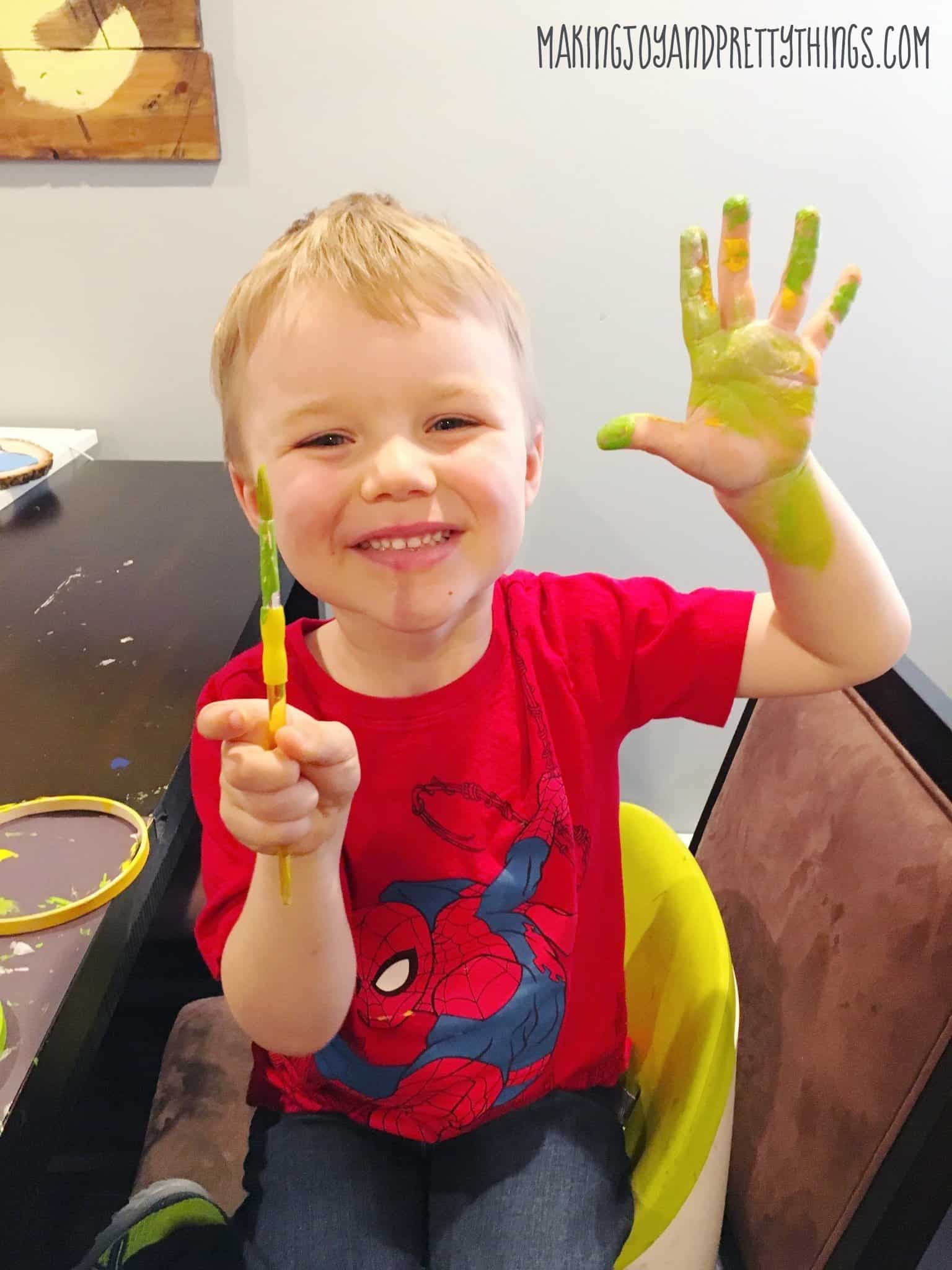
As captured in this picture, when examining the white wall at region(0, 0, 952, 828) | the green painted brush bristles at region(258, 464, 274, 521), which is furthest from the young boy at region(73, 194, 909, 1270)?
the white wall at region(0, 0, 952, 828)

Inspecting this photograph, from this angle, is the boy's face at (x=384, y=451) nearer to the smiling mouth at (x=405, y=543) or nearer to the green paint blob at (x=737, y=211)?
the smiling mouth at (x=405, y=543)

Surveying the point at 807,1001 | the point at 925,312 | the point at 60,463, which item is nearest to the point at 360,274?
the point at 807,1001

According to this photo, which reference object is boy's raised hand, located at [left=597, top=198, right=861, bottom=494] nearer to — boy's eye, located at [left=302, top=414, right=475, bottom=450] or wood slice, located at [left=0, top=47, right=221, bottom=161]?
boy's eye, located at [left=302, top=414, right=475, bottom=450]

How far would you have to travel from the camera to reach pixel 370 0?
4.13 feet

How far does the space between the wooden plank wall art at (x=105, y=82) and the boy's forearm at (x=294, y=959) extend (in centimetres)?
118

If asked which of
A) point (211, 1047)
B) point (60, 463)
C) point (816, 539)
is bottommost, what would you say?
point (211, 1047)

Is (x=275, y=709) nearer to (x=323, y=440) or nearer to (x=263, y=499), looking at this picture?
(x=263, y=499)

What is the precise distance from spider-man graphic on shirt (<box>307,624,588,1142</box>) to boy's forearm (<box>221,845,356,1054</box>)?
0.10 metres

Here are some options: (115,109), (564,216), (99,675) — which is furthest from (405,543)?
(115,109)

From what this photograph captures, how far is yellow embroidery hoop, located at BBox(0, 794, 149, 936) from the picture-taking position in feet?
1.93

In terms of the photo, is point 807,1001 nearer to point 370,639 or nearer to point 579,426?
point 370,639

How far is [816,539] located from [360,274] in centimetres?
36

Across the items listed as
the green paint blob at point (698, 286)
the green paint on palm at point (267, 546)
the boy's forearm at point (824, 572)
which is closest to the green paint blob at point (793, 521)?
the boy's forearm at point (824, 572)

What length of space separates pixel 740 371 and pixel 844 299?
0.08 m
